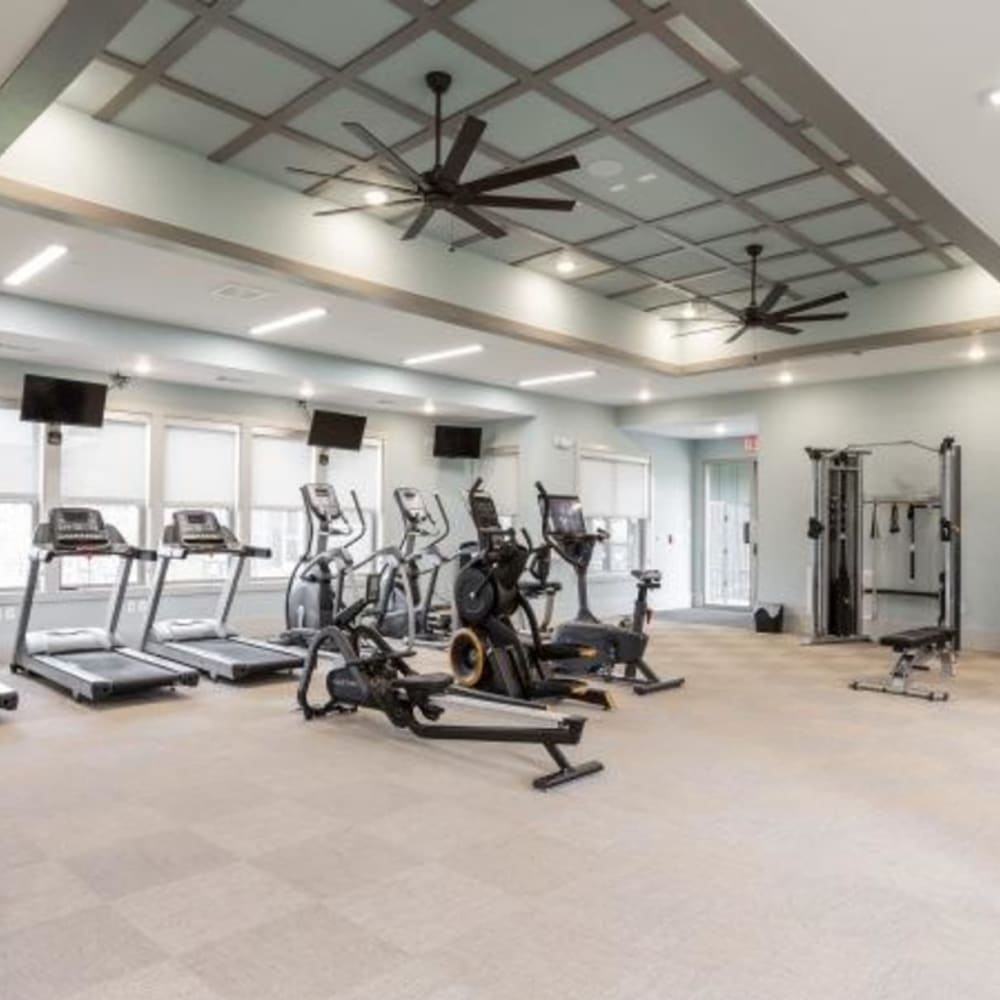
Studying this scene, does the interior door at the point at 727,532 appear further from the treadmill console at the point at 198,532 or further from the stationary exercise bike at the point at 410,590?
the treadmill console at the point at 198,532

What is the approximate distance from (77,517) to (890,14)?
6.66 meters

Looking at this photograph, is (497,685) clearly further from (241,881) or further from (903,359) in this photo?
(903,359)

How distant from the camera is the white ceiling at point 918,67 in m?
3.10

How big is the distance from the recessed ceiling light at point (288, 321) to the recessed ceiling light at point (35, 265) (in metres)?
1.97

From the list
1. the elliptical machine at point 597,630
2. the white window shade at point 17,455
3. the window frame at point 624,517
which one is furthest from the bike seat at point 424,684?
the window frame at point 624,517

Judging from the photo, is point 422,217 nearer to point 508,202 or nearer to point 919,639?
point 508,202

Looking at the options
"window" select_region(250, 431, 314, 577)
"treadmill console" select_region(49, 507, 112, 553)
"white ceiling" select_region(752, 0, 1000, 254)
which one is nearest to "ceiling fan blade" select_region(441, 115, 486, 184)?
"white ceiling" select_region(752, 0, 1000, 254)

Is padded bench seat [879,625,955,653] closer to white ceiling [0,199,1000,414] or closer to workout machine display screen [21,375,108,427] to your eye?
white ceiling [0,199,1000,414]

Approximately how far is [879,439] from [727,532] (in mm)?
4190

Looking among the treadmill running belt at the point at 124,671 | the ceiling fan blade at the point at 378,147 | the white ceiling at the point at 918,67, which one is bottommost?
the treadmill running belt at the point at 124,671

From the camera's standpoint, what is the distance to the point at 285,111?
5.28 metres

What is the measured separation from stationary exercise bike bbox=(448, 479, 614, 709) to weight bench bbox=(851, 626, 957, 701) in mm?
2424

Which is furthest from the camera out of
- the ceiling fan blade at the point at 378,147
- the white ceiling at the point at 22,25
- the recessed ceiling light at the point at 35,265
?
the recessed ceiling light at the point at 35,265

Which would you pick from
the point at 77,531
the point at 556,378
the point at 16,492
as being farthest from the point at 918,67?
the point at 16,492
